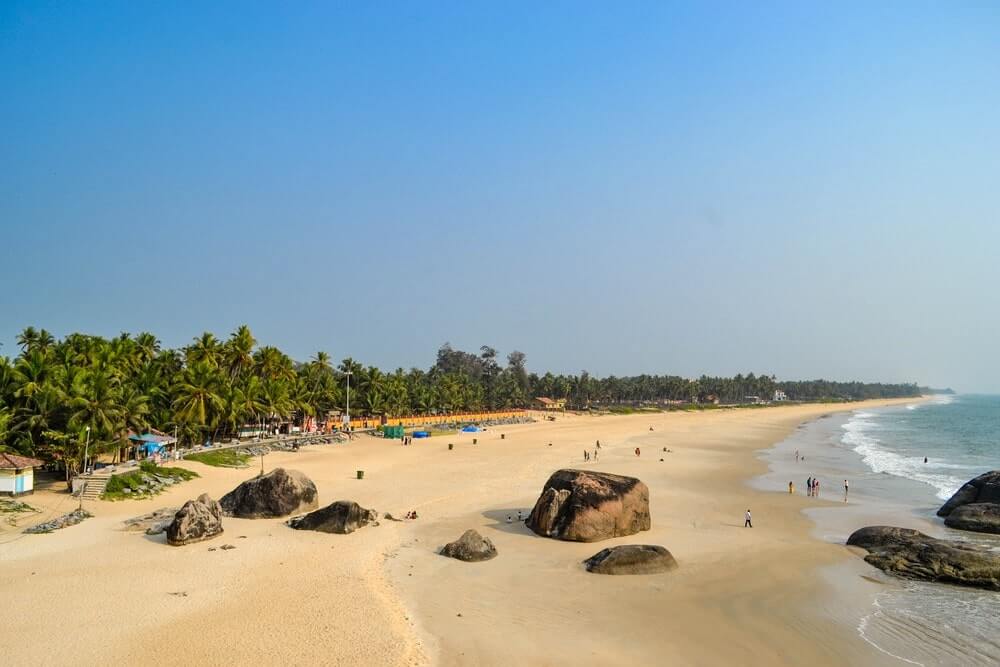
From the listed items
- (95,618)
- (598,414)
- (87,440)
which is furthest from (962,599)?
(598,414)

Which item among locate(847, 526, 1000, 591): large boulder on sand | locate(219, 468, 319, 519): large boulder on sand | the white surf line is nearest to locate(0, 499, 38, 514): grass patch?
locate(219, 468, 319, 519): large boulder on sand

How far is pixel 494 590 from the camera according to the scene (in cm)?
2170

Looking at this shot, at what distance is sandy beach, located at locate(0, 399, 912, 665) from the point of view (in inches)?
650

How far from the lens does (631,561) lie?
936 inches

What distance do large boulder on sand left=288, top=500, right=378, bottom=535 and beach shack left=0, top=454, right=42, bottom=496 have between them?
14304mm

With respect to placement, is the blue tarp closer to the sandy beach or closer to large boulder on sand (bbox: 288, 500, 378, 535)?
the sandy beach

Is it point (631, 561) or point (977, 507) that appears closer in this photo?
point (631, 561)

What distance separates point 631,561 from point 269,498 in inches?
673

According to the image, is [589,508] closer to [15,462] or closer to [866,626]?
[866,626]

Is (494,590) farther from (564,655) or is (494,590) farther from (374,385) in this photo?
(374,385)

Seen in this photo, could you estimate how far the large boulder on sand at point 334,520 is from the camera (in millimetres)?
27625

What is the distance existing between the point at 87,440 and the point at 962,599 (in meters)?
41.0

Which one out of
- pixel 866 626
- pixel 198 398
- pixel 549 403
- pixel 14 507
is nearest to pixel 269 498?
pixel 14 507

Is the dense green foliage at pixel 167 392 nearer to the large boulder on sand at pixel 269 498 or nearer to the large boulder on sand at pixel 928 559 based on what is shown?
the large boulder on sand at pixel 269 498
